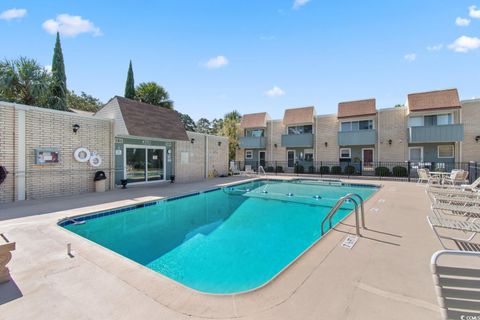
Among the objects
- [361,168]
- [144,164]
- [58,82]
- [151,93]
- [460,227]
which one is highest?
[58,82]

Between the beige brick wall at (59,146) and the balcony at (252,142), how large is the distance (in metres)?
15.7

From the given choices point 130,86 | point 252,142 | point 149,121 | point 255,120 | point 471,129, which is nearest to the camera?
point 149,121

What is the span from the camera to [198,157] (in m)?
16.8

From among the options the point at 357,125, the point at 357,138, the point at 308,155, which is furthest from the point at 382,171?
the point at 308,155

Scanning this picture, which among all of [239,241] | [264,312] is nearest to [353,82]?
[239,241]

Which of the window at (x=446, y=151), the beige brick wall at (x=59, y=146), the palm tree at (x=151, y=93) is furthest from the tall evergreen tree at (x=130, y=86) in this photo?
the window at (x=446, y=151)

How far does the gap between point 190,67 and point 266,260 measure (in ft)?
45.8

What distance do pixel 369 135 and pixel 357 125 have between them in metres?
1.61

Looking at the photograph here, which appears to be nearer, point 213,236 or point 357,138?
point 213,236

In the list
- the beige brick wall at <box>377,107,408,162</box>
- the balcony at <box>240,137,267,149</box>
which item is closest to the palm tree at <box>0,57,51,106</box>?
the balcony at <box>240,137,267,149</box>

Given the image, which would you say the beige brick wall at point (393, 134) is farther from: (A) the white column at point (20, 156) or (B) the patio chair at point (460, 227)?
(A) the white column at point (20, 156)

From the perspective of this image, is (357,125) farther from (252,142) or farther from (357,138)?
(252,142)

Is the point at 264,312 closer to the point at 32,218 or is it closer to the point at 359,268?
the point at 359,268

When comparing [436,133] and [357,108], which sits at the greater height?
[357,108]
